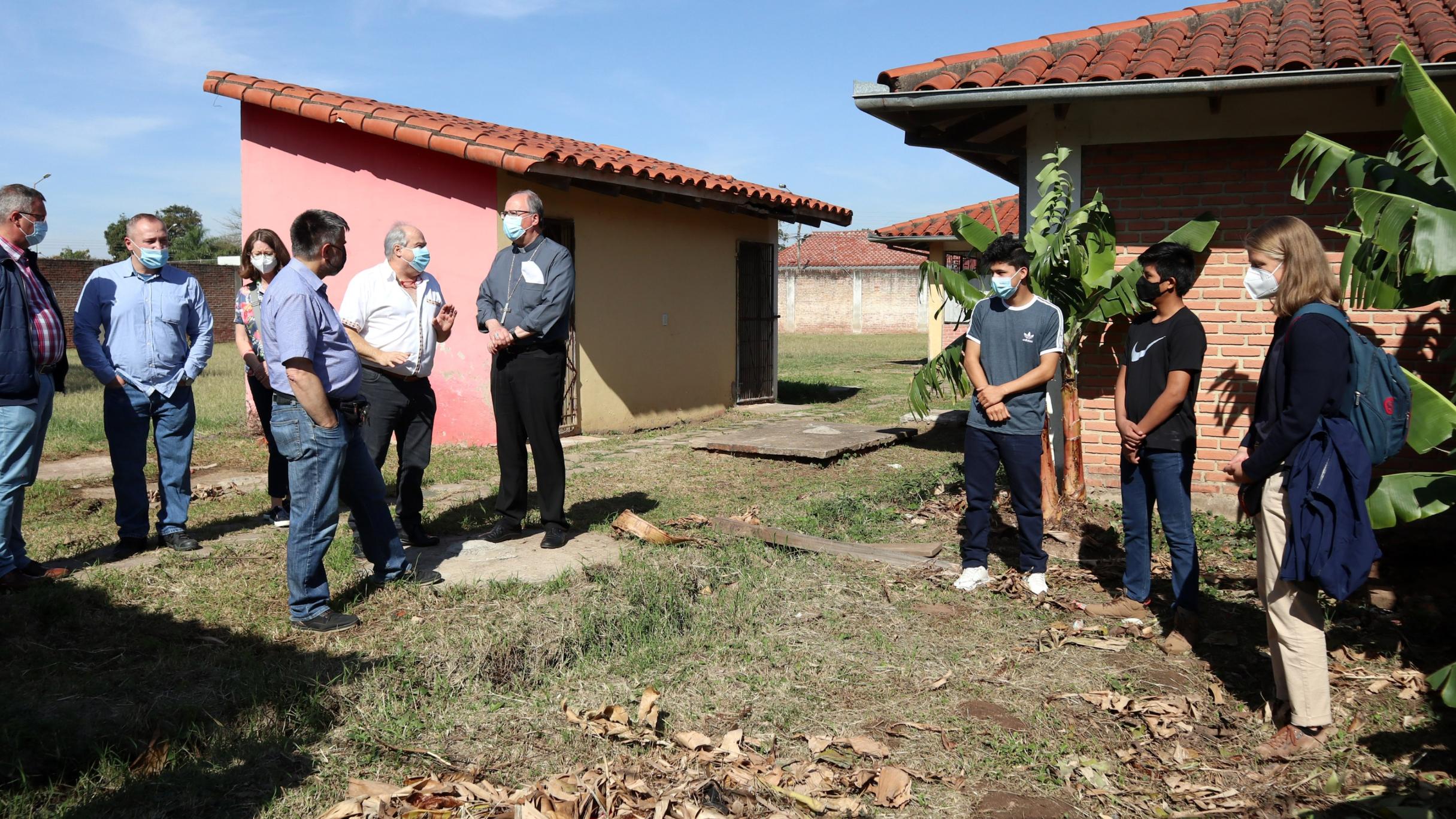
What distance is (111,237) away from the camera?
151ft

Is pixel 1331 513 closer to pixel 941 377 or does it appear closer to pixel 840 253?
pixel 941 377

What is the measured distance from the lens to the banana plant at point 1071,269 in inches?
267

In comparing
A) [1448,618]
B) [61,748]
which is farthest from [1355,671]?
[61,748]

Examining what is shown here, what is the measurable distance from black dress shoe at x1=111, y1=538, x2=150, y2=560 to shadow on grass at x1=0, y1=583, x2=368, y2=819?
2.83ft

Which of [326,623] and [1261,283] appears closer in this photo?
[1261,283]

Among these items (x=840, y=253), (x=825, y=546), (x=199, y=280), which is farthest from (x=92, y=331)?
(x=840, y=253)

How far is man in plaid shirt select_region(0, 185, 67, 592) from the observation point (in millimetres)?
4953

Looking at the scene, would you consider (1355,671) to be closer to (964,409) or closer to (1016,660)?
(1016,660)

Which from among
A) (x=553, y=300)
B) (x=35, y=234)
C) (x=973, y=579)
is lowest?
(x=973, y=579)

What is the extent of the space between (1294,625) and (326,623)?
3.98 metres

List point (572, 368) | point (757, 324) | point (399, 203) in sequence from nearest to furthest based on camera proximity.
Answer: point (399, 203) < point (572, 368) < point (757, 324)

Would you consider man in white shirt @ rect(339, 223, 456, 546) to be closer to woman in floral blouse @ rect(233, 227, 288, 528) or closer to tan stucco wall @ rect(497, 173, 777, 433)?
woman in floral blouse @ rect(233, 227, 288, 528)

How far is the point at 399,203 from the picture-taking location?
34.3 feet

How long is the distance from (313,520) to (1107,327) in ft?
17.8
